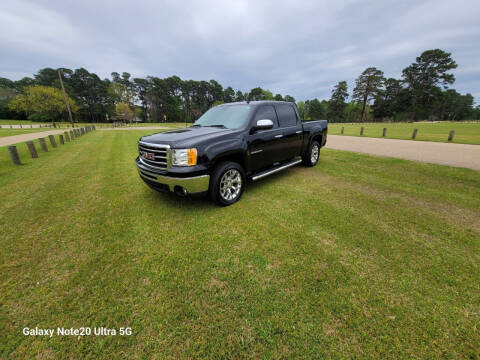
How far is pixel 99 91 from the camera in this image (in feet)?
224

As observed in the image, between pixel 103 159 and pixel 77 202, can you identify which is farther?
pixel 103 159

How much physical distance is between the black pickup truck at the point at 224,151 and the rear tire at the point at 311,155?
33.2 inches

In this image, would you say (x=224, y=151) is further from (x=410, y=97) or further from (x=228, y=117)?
(x=410, y=97)

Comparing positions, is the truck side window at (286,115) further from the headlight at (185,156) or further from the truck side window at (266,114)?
the headlight at (185,156)

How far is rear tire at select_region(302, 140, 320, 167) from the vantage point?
612cm

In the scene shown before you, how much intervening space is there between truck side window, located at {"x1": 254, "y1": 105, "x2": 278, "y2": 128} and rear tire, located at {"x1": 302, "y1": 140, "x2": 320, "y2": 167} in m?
1.97

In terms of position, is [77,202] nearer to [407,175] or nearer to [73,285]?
[73,285]

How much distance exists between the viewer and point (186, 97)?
293 ft

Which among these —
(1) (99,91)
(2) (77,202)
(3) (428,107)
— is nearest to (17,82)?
(1) (99,91)

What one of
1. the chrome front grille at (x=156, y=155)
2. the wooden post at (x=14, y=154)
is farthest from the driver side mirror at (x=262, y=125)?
the wooden post at (x=14, y=154)

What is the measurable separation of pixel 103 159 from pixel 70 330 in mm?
7908

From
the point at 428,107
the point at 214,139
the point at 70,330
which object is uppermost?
the point at 428,107

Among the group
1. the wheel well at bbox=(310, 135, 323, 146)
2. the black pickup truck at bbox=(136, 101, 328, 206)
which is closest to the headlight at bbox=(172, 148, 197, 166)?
the black pickup truck at bbox=(136, 101, 328, 206)

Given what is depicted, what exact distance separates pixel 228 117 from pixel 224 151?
4.39ft
